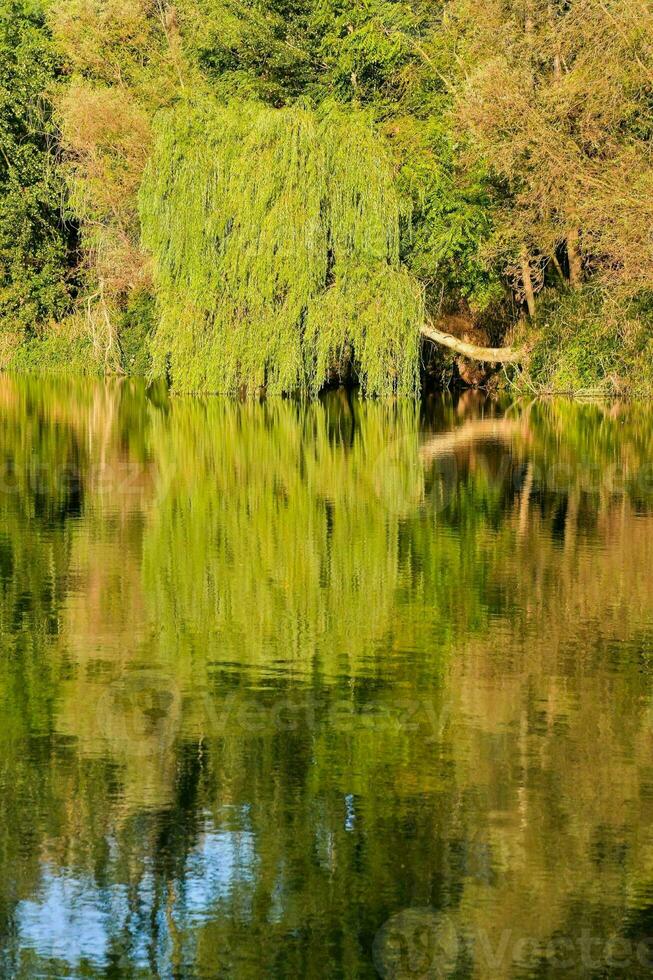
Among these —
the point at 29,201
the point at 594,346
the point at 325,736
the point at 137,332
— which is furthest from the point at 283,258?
the point at 325,736

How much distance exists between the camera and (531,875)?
696 centimetres

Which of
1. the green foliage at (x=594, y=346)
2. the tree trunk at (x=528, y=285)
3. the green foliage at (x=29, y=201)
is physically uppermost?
the green foliage at (x=29, y=201)

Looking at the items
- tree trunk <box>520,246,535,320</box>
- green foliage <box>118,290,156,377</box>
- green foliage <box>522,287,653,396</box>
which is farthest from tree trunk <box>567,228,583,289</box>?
green foliage <box>118,290,156,377</box>

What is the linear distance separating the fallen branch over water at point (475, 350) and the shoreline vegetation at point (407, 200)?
71 mm

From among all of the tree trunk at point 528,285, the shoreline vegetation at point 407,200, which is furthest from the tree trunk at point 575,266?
the tree trunk at point 528,285

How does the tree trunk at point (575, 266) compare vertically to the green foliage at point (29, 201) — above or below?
below

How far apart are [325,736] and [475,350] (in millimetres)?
30934

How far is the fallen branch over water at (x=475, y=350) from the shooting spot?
38.5 metres

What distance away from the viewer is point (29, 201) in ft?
169

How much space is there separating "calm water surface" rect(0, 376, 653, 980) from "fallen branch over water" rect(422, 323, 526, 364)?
64.7 ft

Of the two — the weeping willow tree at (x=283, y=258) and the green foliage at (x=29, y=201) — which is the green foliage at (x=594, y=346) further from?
the green foliage at (x=29, y=201)

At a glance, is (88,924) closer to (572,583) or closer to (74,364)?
(572,583)

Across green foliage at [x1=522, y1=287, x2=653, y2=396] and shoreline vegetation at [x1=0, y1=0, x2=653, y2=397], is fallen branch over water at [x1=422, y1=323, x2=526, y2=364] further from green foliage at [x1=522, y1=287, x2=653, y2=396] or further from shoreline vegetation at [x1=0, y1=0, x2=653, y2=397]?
green foliage at [x1=522, y1=287, x2=653, y2=396]

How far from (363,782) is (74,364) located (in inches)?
1674
